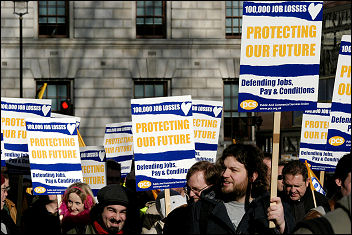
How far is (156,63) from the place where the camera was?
27828 mm

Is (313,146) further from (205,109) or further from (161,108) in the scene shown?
(161,108)

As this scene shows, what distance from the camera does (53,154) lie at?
9.88 m

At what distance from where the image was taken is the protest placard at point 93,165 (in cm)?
1216

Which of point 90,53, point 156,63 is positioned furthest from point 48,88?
point 156,63

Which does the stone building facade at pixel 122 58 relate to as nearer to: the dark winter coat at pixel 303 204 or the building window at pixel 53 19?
the building window at pixel 53 19

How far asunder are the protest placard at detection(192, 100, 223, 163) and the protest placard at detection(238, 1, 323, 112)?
5.77 m

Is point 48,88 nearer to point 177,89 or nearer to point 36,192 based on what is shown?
point 177,89

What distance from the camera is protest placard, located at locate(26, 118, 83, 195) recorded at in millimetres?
9836

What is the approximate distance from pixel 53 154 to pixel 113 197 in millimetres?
3916

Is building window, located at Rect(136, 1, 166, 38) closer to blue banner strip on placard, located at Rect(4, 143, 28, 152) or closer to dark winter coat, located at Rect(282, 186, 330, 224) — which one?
blue banner strip on placard, located at Rect(4, 143, 28, 152)

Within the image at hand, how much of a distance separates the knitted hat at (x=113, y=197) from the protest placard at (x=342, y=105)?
3344 millimetres

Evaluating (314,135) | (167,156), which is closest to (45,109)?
(167,156)

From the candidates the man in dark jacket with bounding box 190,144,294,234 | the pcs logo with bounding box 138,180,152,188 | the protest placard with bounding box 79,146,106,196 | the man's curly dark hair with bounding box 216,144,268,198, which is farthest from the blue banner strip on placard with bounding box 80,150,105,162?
the man's curly dark hair with bounding box 216,144,268,198

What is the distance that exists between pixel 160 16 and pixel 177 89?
257 centimetres
